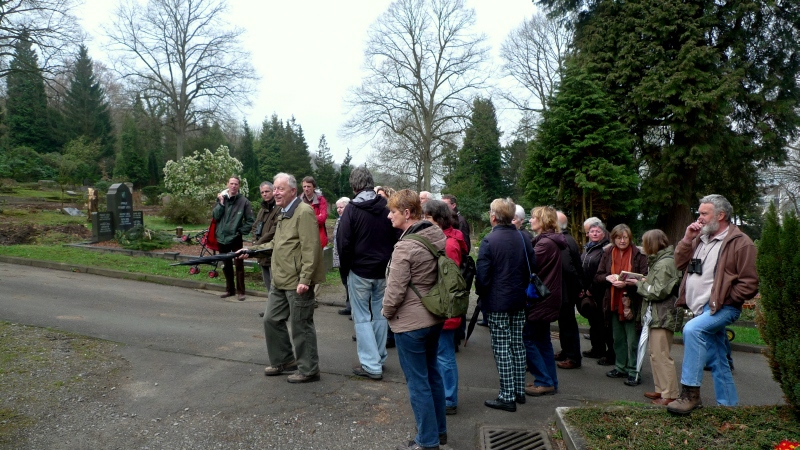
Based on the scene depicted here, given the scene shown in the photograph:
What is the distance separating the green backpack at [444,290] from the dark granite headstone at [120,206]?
45.0 ft

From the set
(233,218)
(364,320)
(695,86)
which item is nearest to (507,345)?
(364,320)

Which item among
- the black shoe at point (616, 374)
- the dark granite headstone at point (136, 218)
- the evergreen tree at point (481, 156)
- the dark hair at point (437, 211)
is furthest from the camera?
the evergreen tree at point (481, 156)

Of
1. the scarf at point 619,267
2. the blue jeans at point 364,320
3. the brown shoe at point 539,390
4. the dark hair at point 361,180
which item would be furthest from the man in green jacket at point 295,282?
the scarf at point 619,267

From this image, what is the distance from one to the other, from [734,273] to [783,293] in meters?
0.51

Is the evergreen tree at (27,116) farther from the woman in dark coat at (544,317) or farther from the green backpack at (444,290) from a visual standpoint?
the green backpack at (444,290)

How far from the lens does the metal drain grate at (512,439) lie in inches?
163

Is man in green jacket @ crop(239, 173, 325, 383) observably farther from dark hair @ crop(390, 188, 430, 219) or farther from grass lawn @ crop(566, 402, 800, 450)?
grass lawn @ crop(566, 402, 800, 450)

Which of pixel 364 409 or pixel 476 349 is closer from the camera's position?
pixel 364 409

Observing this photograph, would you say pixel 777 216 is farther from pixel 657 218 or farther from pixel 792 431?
pixel 657 218

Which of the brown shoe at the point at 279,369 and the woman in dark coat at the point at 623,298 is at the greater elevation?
the woman in dark coat at the point at 623,298

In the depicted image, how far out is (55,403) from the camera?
4.57 metres

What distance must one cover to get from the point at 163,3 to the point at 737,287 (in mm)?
40005

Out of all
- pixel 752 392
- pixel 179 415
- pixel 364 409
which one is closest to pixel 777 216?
pixel 752 392

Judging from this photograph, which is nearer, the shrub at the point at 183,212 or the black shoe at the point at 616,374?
the black shoe at the point at 616,374
